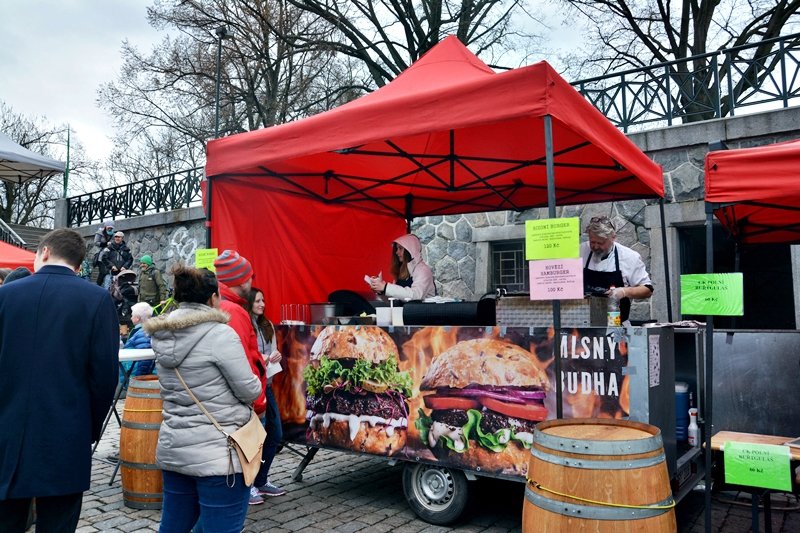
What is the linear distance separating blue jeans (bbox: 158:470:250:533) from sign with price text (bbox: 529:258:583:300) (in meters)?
1.93

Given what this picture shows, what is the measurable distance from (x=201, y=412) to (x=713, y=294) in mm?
3024

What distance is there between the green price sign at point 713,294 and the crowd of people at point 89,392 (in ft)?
8.75

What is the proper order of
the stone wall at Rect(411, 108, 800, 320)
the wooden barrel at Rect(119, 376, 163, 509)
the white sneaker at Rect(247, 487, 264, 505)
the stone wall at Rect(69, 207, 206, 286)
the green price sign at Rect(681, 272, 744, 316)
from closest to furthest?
the green price sign at Rect(681, 272, 744, 316) < the wooden barrel at Rect(119, 376, 163, 509) < the white sneaker at Rect(247, 487, 264, 505) < the stone wall at Rect(411, 108, 800, 320) < the stone wall at Rect(69, 207, 206, 286)

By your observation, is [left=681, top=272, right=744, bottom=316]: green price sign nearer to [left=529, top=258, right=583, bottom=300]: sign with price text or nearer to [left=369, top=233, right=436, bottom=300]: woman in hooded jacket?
[left=529, top=258, right=583, bottom=300]: sign with price text

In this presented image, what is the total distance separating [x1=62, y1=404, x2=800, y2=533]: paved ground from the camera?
4.32m

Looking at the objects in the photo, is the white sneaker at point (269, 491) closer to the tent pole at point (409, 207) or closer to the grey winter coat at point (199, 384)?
the grey winter coat at point (199, 384)

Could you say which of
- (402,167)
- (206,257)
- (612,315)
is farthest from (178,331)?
(402,167)

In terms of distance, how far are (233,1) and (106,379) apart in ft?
59.3

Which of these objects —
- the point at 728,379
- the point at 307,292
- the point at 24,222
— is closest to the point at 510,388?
the point at 728,379

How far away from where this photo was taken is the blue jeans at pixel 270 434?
4848mm

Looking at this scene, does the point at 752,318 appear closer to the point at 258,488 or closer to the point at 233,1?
the point at 258,488

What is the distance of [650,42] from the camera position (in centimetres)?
1738

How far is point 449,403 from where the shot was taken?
4.22 meters

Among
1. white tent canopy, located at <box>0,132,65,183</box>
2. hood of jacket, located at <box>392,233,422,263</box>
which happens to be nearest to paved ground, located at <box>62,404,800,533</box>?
hood of jacket, located at <box>392,233,422,263</box>
